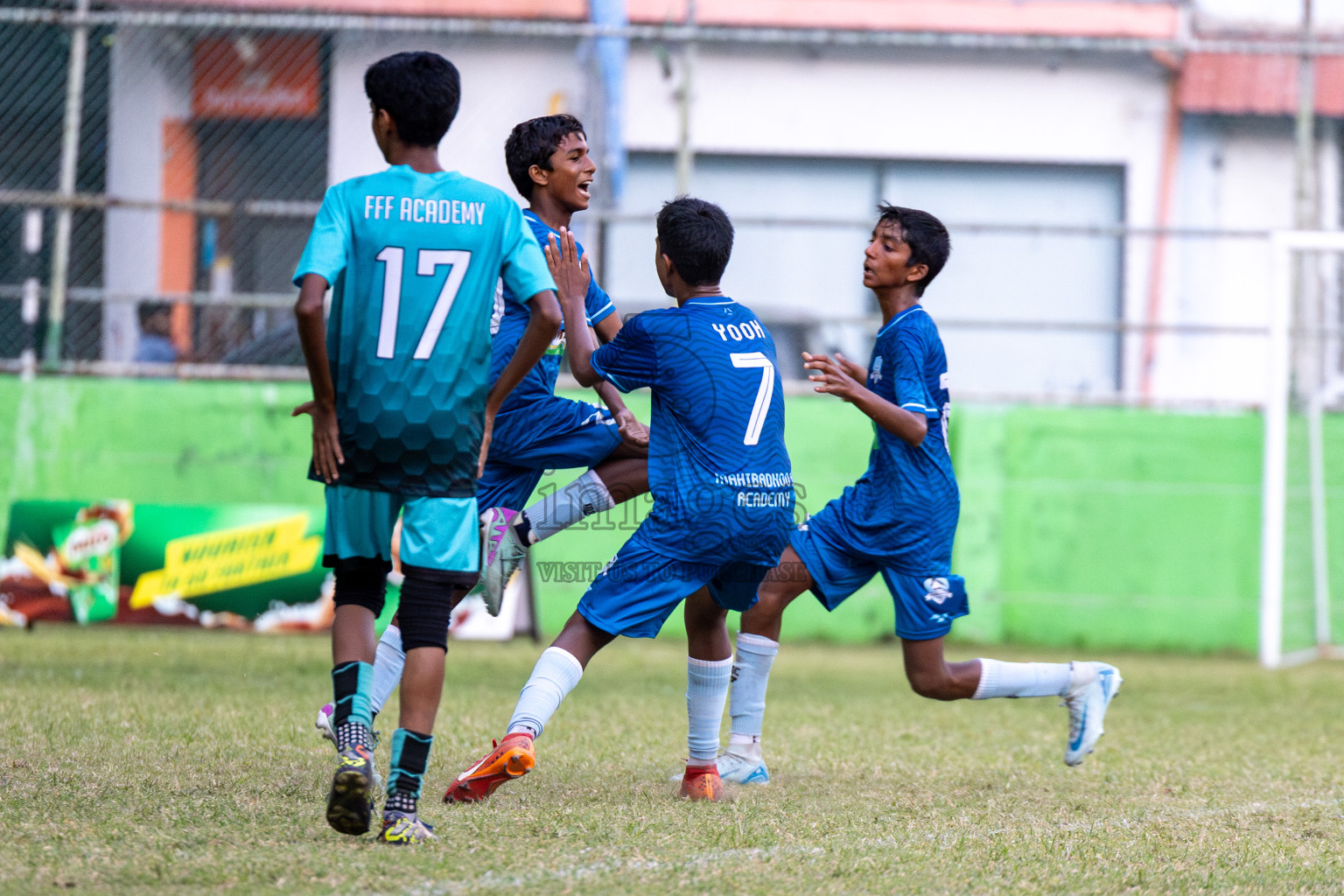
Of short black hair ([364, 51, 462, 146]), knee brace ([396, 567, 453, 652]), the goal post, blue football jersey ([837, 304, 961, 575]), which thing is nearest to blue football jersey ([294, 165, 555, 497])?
short black hair ([364, 51, 462, 146])

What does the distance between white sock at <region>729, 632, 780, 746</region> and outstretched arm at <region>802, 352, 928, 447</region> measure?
2.60 feet

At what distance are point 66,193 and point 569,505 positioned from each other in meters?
6.48

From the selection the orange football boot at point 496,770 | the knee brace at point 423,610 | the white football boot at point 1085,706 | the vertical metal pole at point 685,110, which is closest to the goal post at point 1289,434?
the vertical metal pole at point 685,110

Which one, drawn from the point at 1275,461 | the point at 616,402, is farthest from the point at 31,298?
the point at 1275,461

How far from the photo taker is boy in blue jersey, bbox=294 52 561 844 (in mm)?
3545

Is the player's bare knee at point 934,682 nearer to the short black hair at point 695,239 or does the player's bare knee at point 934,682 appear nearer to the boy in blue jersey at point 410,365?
the short black hair at point 695,239

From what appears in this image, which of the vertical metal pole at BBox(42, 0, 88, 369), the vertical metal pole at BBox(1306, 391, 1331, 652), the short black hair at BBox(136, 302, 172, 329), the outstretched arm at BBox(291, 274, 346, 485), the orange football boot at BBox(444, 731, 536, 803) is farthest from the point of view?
the vertical metal pole at BBox(1306, 391, 1331, 652)

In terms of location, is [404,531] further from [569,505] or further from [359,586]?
[569,505]

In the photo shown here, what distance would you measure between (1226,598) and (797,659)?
131 inches

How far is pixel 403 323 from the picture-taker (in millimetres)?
3551

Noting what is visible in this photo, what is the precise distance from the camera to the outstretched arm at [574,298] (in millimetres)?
4441

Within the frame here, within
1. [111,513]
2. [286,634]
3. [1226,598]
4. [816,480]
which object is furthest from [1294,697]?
[111,513]

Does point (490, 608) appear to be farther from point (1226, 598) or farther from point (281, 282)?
point (1226, 598)

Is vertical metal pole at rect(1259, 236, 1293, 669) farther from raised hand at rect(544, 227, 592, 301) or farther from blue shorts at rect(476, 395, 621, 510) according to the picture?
raised hand at rect(544, 227, 592, 301)
